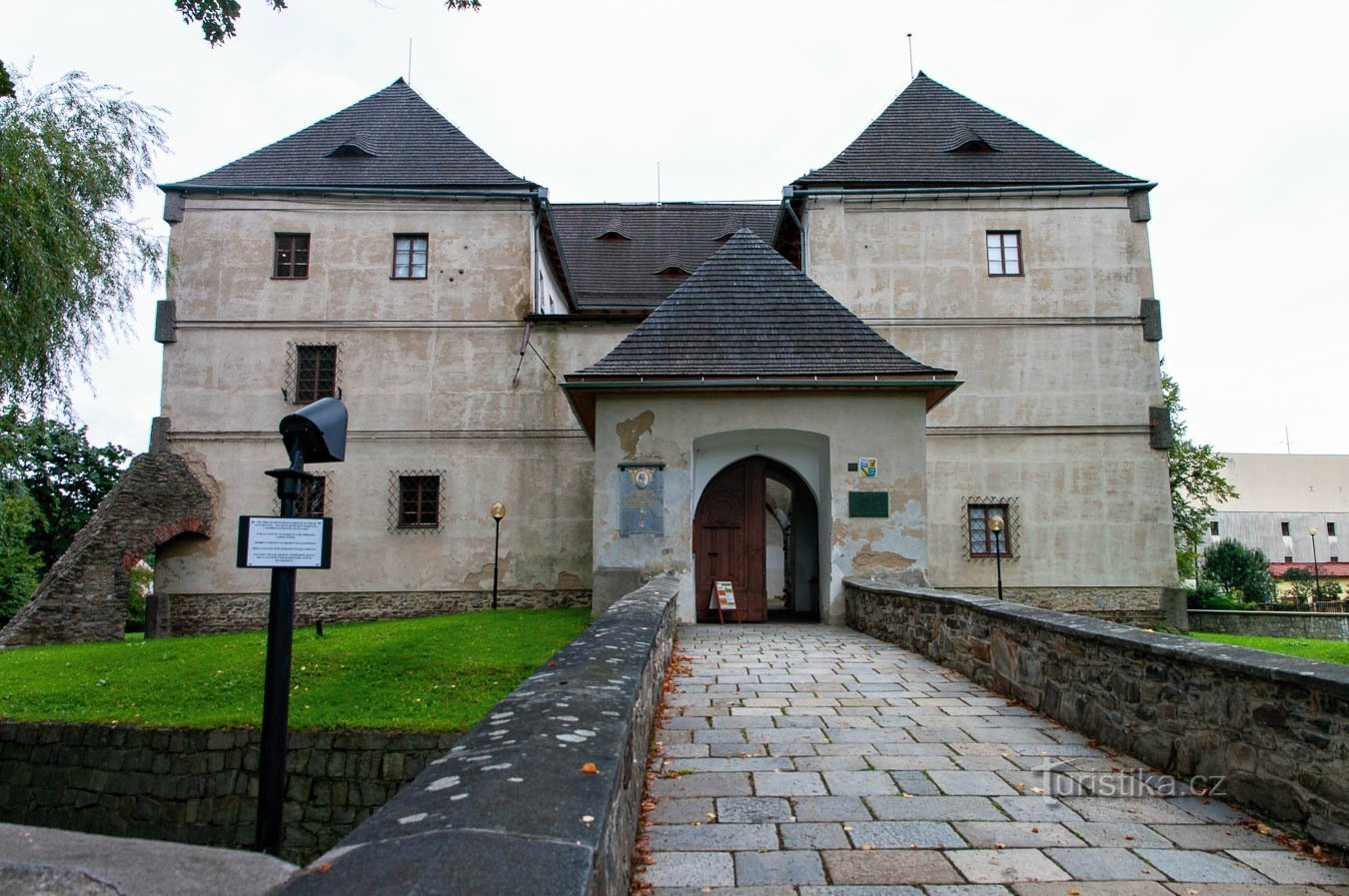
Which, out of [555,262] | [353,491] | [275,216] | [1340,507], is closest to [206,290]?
[275,216]

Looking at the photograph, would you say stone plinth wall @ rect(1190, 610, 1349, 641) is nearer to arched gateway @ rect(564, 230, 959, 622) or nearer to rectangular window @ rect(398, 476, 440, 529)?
arched gateway @ rect(564, 230, 959, 622)

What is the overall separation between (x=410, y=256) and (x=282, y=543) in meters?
16.4

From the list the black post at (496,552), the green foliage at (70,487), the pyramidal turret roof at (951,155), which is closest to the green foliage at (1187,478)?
the pyramidal turret roof at (951,155)

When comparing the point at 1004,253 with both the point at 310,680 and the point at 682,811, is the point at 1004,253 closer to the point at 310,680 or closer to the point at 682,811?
the point at 310,680

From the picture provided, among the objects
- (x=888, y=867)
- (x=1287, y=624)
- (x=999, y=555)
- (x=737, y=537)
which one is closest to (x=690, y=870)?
(x=888, y=867)

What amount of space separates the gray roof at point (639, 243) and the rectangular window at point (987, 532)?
952 cm

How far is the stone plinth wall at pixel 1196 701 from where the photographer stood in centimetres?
352

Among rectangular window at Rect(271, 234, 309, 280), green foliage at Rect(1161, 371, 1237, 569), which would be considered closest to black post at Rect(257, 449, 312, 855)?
rectangular window at Rect(271, 234, 309, 280)

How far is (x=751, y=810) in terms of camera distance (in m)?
4.08

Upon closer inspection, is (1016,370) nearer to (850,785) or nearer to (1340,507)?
(850,785)

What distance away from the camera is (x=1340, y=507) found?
6166cm

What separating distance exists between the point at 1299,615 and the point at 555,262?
825 inches

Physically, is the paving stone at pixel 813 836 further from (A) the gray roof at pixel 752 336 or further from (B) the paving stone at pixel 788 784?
(A) the gray roof at pixel 752 336

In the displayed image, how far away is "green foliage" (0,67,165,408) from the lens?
1220 centimetres
